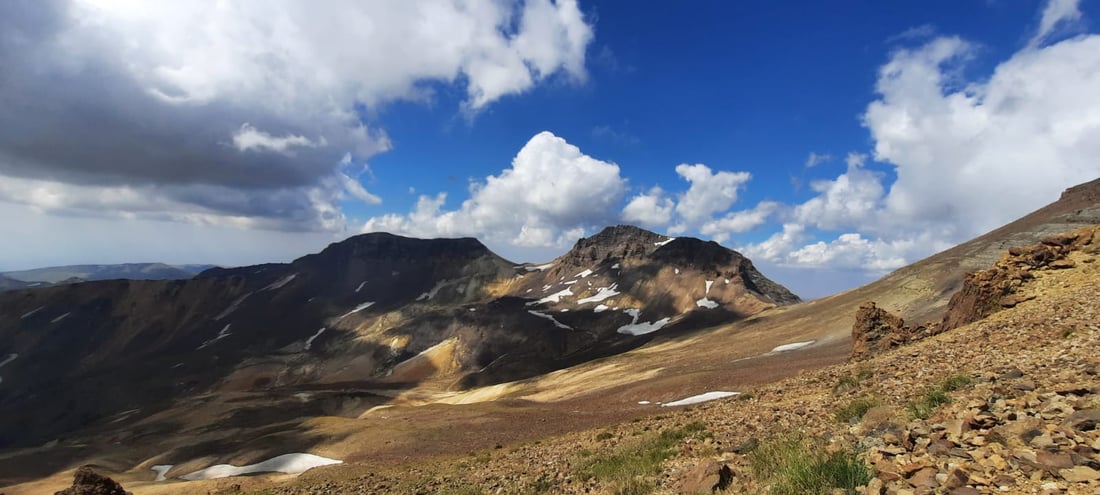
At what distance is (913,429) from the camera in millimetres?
8578

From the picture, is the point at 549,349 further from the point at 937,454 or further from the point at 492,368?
the point at 937,454

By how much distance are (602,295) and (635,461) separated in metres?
172

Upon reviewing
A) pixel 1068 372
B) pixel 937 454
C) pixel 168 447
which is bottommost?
pixel 168 447

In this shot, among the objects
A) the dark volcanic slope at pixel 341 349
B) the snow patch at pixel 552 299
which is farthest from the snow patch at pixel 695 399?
the snow patch at pixel 552 299

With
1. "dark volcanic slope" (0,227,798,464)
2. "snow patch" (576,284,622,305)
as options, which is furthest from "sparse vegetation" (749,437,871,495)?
"snow patch" (576,284,622,305)

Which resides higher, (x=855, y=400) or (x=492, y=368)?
(x=855, y=400)

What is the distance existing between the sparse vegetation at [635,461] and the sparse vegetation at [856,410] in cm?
434

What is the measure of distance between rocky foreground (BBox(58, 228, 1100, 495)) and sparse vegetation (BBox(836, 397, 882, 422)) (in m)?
0.05

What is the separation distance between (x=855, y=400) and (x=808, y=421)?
153cm

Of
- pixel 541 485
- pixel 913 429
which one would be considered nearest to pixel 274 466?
pixel 541 485

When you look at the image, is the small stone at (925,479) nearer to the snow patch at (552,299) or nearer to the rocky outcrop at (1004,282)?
the rocky outcrop at (1004,282)

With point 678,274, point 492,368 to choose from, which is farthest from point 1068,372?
point 678,274

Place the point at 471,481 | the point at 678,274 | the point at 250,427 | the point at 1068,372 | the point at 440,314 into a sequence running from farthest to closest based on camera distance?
the point at 678,274 → the point at 440,314 → the point at 250,427 → the point at 471,481 → the point at 1068,372

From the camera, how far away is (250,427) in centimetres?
8056
